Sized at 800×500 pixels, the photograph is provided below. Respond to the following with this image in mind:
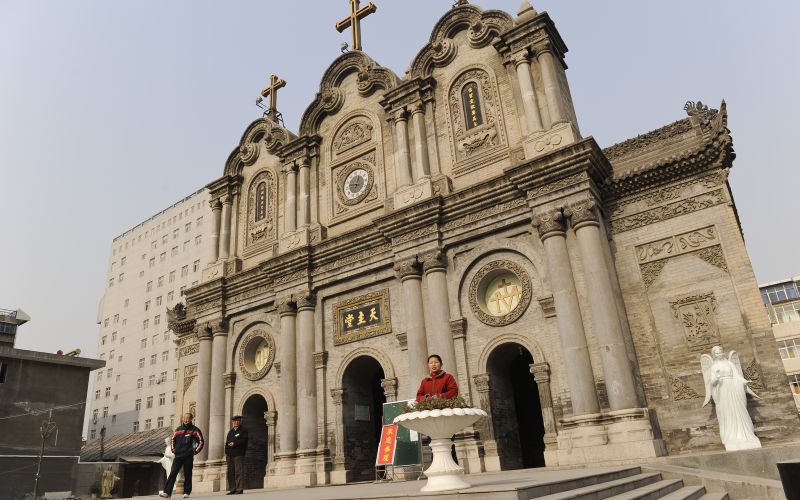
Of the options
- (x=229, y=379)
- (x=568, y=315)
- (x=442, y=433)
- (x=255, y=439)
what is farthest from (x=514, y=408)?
(x=229, y=379)

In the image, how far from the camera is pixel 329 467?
1953cm

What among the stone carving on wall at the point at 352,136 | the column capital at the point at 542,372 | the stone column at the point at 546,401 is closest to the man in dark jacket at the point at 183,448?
the stone column at the point at 546,401

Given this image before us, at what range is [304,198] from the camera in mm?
23922

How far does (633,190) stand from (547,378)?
636 cm

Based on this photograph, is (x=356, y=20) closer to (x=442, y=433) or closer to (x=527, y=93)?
(x=527, y=93)

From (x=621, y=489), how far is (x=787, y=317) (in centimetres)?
5055

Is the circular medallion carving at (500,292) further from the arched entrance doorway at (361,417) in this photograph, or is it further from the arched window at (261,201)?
the arched window at (261,201)

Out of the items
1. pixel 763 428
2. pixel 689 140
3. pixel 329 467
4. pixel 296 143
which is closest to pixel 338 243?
pixel 296 143

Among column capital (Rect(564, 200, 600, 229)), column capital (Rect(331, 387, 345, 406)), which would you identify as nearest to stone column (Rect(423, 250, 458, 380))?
column capital (Rect(331, 387, 345, 406))

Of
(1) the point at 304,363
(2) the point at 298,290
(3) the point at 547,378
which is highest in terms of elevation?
(2) the point at 298,290

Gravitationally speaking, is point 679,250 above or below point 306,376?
above

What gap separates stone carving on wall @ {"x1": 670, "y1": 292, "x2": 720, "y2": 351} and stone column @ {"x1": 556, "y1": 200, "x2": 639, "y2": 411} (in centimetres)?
175

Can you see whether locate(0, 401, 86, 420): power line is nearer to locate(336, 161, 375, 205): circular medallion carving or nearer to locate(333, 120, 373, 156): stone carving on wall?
locate(336, 161, 375, 205): circular medallion carving

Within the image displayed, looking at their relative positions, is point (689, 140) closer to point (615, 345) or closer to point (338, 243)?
point (615, 345)
